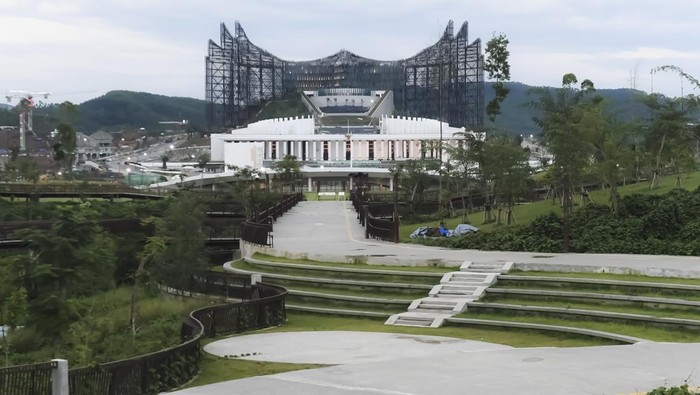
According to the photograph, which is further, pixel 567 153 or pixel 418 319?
pixel 567 153

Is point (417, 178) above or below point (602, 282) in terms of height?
above

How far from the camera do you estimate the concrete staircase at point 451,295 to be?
2068 cm

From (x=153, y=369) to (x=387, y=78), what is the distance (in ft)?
619

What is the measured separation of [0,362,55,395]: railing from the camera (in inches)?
462

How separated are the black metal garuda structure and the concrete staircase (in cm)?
14871

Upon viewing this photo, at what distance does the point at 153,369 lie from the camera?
13.5m

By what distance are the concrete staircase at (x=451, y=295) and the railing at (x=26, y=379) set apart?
1030cm

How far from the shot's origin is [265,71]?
196m

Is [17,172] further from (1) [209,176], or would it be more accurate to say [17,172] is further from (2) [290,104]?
(2) [290,104]

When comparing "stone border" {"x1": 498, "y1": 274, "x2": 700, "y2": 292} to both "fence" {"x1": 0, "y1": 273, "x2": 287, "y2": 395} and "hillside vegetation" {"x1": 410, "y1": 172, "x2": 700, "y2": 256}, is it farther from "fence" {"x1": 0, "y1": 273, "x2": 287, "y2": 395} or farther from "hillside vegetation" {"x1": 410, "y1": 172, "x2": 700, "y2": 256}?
"fence" {"x1": 0, "y1": 273, "x2": 287, "y2": 395}

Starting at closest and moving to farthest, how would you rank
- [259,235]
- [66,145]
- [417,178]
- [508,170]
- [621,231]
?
[621,231] < [259,235] < [508,170] < [417,178] < [66,145]

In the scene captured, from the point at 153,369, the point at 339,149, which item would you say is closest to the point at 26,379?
the point at 153,369

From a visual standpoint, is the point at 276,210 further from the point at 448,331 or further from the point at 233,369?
the point at 233,369

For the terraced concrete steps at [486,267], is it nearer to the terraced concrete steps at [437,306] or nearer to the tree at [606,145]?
the terraced concrete steps at [437,306]
